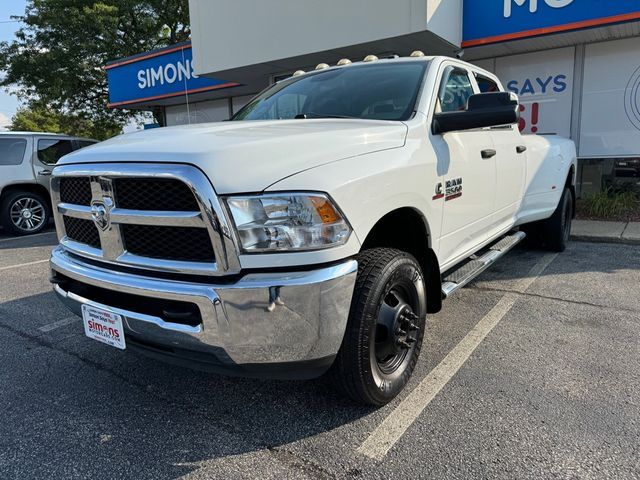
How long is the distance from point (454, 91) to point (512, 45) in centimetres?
620

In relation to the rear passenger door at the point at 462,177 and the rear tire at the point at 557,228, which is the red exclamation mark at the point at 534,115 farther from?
the rear passenger door at the point at 462,177

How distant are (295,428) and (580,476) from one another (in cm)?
129

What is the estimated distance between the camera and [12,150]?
29.0 ft

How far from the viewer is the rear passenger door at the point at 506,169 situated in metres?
3.93

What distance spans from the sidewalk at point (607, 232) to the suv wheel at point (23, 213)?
30.3ft

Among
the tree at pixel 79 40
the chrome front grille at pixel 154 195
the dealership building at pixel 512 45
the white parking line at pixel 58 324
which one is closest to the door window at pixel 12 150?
the dealership building at pixel 512 45

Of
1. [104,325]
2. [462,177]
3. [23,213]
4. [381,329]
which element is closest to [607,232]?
[462,177]

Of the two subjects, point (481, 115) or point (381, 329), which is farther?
point (481, 115)

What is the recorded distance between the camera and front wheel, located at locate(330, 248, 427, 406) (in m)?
2.20

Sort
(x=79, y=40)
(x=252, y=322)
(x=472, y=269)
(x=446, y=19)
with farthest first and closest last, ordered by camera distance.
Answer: (x=79, y=40) → (x=446, y=19) → (x=472, y=269) → (x=252, y=322)

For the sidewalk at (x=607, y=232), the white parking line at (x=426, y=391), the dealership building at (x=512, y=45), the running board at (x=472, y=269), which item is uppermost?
the dealership building at (x=512, y=45)

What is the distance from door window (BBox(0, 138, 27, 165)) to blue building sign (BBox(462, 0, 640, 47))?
A: 837 cm

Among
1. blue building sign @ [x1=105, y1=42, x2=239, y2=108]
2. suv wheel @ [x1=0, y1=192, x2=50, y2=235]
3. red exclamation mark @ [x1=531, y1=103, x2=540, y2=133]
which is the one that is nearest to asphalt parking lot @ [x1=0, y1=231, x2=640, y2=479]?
suv wheel @ [x1=0, y1=192, x2=50, y2=235]

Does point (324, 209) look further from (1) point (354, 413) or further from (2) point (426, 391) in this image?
(2) point (426, 391)
